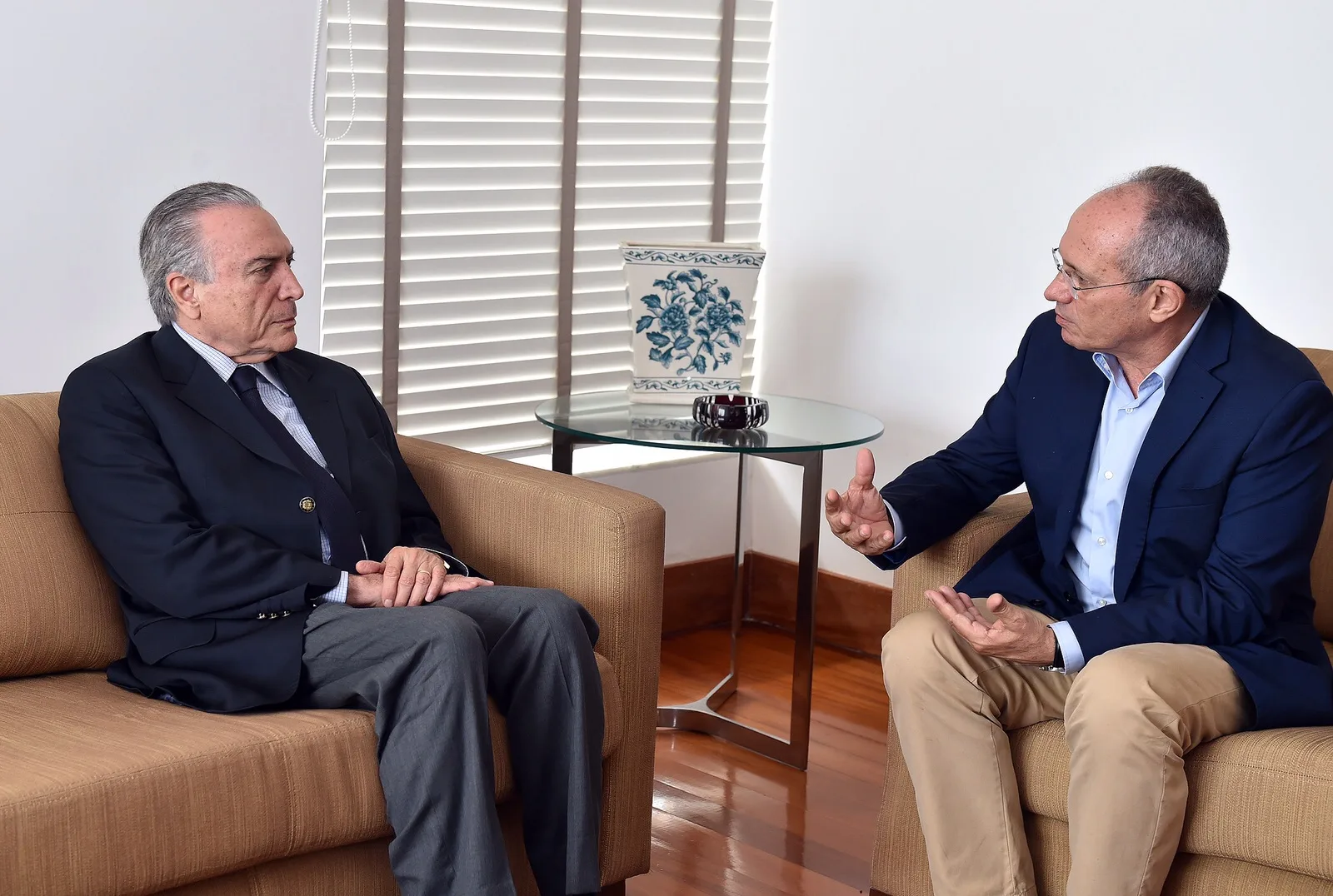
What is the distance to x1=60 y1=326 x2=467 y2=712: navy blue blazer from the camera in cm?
194

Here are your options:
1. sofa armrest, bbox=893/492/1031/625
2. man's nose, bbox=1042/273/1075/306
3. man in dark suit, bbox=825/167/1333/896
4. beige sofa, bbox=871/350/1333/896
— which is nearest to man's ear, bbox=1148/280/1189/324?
man in dark suit, bbox=825/167/1333/896

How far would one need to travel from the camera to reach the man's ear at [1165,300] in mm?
2076

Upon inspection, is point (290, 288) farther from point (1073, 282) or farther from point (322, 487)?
point (1073, 282)

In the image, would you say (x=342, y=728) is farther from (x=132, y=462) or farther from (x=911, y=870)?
(x=911, y=870)

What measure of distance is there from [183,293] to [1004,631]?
1269 mm

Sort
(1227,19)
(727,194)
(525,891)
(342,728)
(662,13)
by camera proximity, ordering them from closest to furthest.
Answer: (342,728) → (525,891) → (1227,19) → (662,13) → (727,194)

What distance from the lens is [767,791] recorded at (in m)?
2.79

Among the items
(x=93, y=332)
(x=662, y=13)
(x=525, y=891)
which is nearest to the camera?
(x=525, y=891)

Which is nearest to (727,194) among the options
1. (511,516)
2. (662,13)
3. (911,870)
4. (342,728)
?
(662,13)

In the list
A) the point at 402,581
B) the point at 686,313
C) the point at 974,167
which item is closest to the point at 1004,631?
the point at 402,581

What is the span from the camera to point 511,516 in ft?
7.68

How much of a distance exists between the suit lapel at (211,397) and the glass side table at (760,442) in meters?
0.73

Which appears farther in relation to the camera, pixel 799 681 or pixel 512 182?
pixel 512 182

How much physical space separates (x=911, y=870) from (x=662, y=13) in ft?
7.03
